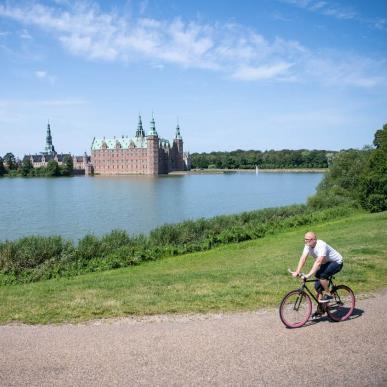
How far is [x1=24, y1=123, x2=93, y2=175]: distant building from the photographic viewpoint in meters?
159

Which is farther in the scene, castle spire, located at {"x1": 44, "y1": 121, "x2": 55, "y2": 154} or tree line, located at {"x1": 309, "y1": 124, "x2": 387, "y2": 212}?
castle spire, located at {"x1": 44, "y1": 121, "x2": 55, "y2": 154}

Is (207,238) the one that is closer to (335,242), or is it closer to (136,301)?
(335,242)

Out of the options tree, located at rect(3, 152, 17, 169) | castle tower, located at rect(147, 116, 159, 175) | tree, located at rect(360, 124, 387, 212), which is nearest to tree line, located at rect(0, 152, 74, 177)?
tree, located at rect(3, 152, 17, 169)

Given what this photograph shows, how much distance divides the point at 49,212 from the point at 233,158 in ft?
494

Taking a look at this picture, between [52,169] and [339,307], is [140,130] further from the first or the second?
[339,307]

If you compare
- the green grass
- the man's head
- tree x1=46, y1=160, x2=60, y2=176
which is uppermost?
tree x1=46, y1=160, x2=60, y2=176

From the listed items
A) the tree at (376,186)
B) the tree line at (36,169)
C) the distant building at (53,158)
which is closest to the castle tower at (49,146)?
the distant building at (53,158)

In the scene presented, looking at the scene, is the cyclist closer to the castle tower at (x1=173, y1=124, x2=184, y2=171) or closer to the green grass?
the green grass

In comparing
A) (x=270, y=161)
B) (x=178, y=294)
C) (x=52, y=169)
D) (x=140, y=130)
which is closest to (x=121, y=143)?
(x=140, y=130)

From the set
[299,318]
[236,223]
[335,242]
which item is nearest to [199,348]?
[299,318]

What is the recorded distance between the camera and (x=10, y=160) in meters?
155

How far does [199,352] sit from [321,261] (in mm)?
2644

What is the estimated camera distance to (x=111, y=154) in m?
154

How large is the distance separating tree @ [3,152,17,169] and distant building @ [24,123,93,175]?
22.7 ft
